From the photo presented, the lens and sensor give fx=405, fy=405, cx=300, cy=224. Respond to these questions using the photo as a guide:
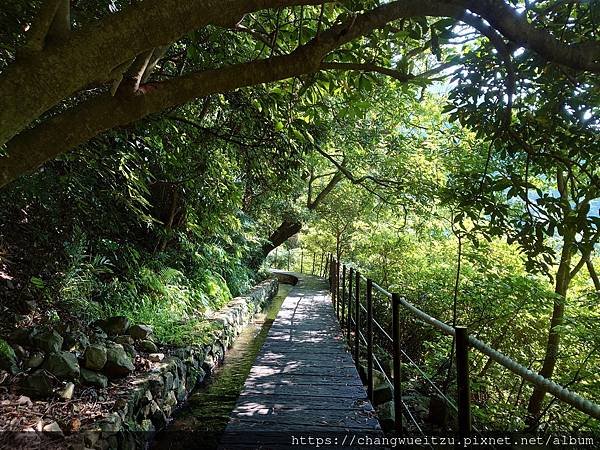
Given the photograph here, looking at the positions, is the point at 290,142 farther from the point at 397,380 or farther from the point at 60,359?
the point at 60,359

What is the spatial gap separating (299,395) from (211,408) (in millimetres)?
1418

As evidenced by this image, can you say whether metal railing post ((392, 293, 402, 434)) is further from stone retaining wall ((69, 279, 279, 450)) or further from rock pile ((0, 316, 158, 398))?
rock pile ((0, 316, 158, 398))

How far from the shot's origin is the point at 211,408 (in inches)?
190

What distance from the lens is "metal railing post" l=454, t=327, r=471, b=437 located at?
185cm

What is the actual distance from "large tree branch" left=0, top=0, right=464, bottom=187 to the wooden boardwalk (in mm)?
2379

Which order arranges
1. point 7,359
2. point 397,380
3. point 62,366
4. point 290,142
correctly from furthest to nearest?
point 290,142 → point 62,366 → point 7,359 → point 397,380

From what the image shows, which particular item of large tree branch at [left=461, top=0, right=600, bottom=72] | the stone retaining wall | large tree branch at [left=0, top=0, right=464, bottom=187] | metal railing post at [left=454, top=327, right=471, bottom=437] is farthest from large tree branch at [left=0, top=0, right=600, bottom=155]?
the stone retaining wall

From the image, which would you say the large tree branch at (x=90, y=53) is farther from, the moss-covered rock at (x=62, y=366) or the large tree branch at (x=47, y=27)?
the moss-covered rock at (x=62, y=366)

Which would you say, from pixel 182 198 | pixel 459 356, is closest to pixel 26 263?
pixel 182 198

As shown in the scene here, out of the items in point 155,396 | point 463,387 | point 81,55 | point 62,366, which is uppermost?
point 81,55

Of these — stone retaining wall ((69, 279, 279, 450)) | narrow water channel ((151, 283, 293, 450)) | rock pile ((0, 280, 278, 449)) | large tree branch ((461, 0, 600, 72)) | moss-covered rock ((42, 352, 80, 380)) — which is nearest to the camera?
large tree branch ((461, 0, 600, 72))

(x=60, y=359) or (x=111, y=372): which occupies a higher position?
(x=60, y=359)

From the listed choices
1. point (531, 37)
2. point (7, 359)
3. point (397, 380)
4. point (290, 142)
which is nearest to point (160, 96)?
point (531, 37)

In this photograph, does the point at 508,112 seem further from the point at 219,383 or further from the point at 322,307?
the point at 322,307
